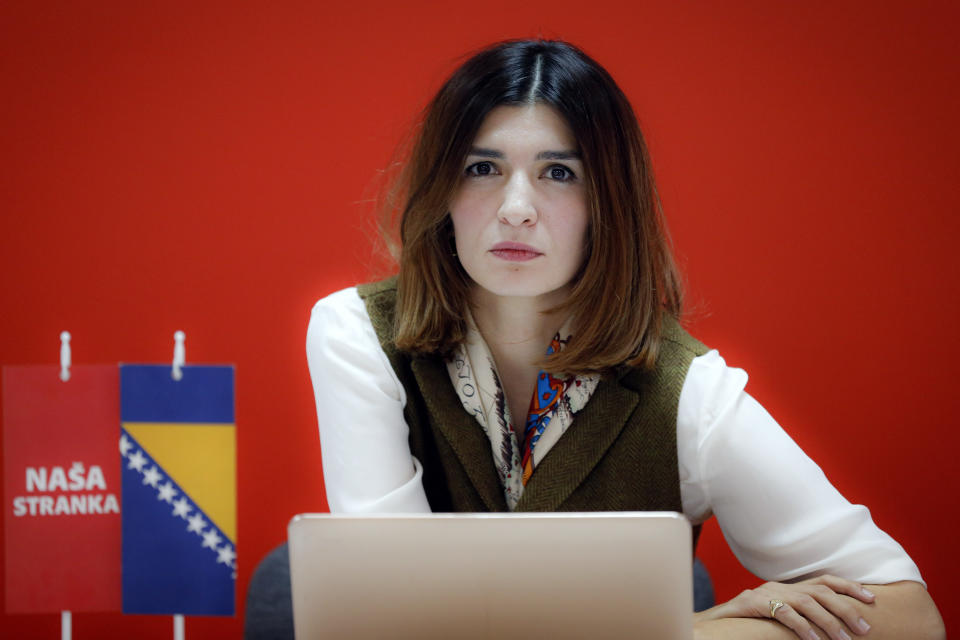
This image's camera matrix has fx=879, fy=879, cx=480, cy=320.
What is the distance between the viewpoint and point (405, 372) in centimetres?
144

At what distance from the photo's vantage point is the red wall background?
6.77ft

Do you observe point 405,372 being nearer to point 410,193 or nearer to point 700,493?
point 410,193

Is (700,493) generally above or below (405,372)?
below

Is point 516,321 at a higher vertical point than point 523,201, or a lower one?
lower

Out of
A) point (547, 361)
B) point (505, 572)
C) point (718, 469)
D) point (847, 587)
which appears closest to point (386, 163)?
point (547, 361)

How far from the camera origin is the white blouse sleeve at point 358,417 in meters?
1.32

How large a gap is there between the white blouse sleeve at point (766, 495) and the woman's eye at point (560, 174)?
0.35 metres

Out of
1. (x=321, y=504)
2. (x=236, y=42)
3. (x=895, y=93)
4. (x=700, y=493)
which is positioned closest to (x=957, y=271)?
(x=895, y=93)

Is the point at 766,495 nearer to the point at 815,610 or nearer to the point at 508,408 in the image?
the point at 815,610

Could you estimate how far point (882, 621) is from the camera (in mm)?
1118

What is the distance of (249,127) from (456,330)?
1.00m

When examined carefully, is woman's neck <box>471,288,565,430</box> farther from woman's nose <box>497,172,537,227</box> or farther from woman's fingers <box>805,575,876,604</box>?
woman's fingers <box>805,575,876,604</box>

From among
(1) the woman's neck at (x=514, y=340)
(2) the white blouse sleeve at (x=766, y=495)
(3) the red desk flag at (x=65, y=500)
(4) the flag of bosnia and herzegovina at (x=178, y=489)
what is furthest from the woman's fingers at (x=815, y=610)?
(3) the red desk flag at (x=65, y=500)

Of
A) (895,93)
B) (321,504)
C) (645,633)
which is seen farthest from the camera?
(321,504)
